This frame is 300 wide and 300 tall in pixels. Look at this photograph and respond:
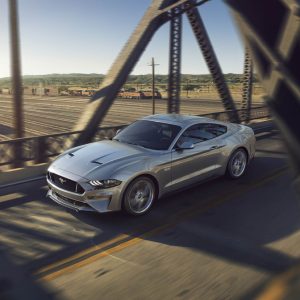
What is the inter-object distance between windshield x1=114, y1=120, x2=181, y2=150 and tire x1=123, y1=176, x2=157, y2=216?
0.82 metres

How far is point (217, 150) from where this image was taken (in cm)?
790

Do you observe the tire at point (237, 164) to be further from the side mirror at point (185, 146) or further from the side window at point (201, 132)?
the side mirror at point (185, 146)

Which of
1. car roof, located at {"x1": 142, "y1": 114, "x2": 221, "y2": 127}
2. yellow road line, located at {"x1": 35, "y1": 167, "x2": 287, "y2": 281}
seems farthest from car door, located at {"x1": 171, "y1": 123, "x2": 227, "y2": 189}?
yellow road line, located at {"x1": 35, "y1": 167, "x2": 287, "y2": 281}

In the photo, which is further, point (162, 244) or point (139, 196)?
point (139, 196)

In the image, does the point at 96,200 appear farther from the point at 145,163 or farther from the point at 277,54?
the point at 277,54

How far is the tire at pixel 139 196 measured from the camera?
6176 millimetres

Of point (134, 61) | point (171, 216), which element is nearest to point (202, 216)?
point (171, 216)

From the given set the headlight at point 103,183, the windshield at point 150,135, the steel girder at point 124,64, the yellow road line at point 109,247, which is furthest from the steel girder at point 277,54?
the steel girder at point 124,64

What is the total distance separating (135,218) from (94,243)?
1141 millimetres

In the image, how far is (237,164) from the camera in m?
8.64

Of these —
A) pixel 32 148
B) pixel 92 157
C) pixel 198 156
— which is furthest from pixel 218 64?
pixel 92 157

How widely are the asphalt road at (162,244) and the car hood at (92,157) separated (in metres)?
0.80

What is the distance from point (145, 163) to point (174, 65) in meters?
8.78

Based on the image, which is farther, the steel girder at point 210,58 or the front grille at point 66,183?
the steel girder at point 210,58
